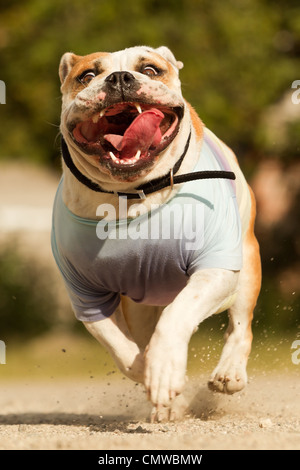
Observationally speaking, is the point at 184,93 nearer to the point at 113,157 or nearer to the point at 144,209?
the point at 144,209

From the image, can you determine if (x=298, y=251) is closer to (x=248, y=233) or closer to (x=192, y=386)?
(x=192, y=386)

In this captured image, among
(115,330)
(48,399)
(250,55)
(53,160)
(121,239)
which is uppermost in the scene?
(250,55)

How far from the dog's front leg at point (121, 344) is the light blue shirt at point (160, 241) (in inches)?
11.5

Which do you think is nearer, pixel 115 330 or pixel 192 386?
pixel 115 330

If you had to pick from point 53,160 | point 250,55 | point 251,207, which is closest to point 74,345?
point 53,160

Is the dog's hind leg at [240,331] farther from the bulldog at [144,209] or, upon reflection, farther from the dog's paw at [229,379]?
the bulldog at [144,209]

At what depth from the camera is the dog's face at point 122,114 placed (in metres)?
4.70

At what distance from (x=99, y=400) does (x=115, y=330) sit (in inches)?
94.4

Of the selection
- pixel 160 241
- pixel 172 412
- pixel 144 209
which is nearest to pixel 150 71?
pixel 144 209

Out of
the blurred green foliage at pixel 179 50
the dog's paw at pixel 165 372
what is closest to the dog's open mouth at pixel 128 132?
the dog's paw at pixel 165 372

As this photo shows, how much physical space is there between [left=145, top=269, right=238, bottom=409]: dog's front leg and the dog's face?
678 mm

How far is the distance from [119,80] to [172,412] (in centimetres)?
267

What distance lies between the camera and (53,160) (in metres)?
17.3

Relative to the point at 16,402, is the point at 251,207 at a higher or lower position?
higher
